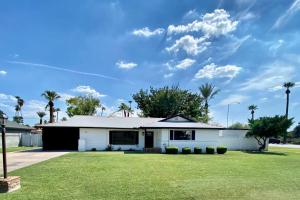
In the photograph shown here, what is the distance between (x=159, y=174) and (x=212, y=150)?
48.5 ft

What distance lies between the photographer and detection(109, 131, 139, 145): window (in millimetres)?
27781

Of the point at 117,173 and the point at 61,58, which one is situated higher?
the point at 61,58

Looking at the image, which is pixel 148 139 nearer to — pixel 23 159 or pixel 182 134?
pixel 182 134

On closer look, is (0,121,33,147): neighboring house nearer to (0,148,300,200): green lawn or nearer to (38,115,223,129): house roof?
(38,115,223,129): house roof

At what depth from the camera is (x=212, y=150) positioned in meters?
25.5

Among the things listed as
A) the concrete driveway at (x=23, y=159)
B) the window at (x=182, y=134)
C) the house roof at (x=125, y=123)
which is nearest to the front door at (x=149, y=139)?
A: the house roof at (x=125, y=123)

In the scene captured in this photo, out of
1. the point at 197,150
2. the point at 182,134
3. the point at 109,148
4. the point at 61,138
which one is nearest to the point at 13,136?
the point at 61,138

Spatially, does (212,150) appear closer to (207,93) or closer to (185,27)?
(185,27)

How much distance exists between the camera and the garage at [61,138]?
26.9m

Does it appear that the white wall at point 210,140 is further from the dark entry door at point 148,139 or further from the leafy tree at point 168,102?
the leafy tree at point 168,102

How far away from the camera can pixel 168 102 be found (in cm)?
4356

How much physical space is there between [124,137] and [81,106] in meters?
28.0

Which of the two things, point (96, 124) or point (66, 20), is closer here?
point (66, 20)

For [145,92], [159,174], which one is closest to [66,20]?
[159,174]
